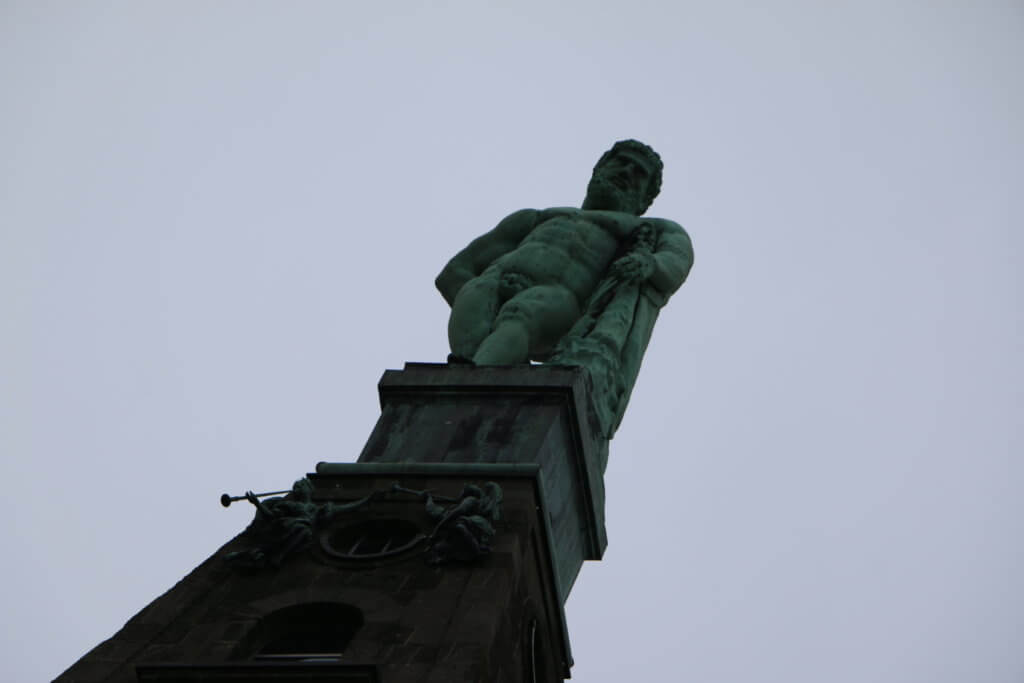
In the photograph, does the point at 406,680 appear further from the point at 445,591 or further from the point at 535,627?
the point at 535,627

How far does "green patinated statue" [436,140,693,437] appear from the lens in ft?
73.4

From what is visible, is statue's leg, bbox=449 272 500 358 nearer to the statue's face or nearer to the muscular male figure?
the muscular male figure

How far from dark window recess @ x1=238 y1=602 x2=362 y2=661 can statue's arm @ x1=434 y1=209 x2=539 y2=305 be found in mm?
8391

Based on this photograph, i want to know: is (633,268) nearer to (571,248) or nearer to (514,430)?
(571,248)

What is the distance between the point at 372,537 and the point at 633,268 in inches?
269

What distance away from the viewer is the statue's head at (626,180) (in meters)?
25.9

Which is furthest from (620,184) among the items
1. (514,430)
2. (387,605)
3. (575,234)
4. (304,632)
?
(304,632)

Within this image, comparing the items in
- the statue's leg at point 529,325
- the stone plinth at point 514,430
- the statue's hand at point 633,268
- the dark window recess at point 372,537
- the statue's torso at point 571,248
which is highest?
the statue's torso at point 571,248

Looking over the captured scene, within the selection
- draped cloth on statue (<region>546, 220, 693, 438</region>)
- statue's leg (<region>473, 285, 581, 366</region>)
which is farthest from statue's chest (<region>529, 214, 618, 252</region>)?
statue's leg (<region>473, 285, 581, 366</region>)

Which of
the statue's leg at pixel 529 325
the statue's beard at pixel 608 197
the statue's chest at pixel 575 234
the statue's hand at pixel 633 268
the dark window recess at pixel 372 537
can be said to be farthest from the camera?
the statue's beard at pixel 608 197

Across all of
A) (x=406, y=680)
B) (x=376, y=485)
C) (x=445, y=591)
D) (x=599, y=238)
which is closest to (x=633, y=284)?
(x=599, y=238)

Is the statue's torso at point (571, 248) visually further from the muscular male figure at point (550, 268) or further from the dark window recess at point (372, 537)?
the dark window recess at point (372, 537)

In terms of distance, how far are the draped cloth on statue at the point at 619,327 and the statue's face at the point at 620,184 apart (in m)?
1.07

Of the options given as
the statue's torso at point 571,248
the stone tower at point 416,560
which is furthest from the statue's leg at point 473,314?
the stone tower at point 416,560
